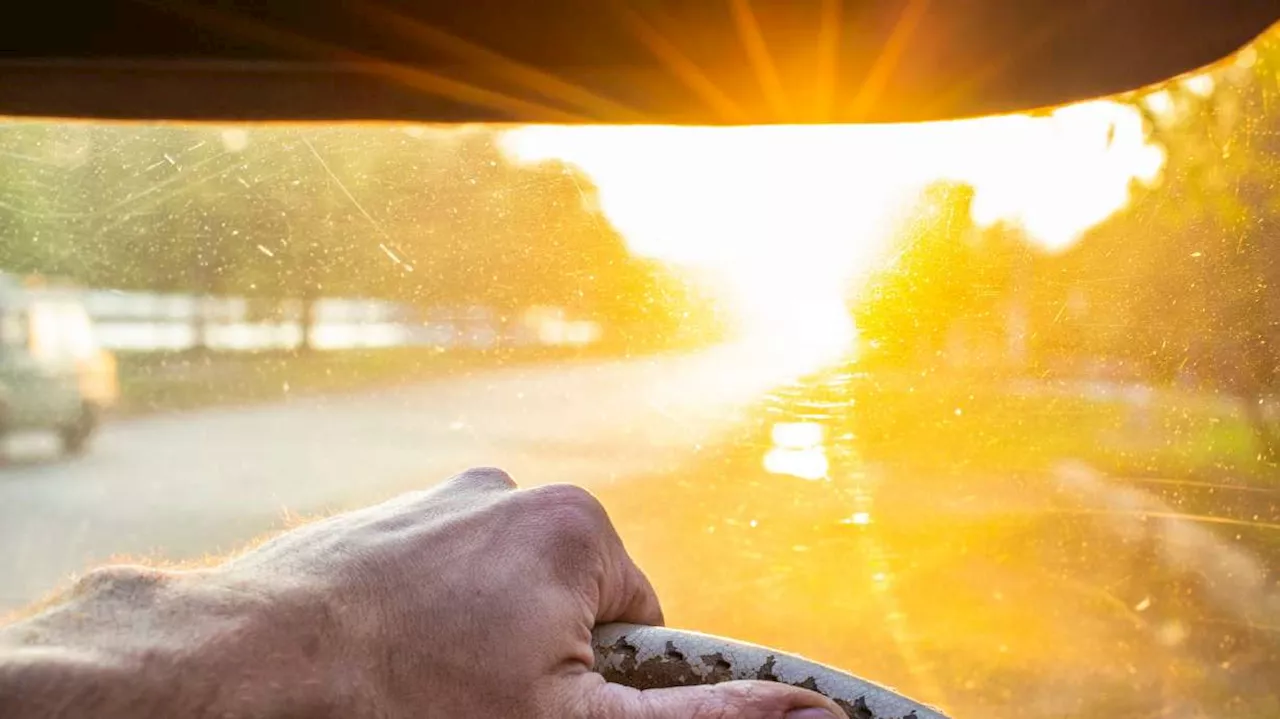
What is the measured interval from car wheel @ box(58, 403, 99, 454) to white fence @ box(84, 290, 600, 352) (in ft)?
0.56

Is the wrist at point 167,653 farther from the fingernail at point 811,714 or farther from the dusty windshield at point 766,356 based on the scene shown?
the dusty windshield at point 766,356

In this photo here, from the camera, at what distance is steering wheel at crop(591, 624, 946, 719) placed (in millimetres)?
1389

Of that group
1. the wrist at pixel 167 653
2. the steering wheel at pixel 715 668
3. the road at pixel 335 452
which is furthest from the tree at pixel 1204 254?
the wrist at pixel 167 653

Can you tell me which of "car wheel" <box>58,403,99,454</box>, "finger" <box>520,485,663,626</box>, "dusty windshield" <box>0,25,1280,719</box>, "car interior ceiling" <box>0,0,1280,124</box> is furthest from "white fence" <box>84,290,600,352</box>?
"finger" <box>520,485,663,626</box>

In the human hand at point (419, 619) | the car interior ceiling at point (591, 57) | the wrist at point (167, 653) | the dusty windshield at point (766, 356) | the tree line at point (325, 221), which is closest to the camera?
the wrist at point (167, 653)

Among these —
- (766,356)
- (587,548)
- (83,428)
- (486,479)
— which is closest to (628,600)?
(587,548)

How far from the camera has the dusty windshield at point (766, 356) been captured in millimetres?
1948

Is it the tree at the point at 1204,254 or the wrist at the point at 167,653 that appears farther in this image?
the tree at the point at 1204,254

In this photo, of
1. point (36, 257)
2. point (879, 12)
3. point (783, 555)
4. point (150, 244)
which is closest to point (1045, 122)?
point (879, 12)

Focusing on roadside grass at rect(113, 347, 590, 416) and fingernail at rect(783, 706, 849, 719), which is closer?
fingernail at rect(783, 706, 849, 719)

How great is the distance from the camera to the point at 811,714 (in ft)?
4.29

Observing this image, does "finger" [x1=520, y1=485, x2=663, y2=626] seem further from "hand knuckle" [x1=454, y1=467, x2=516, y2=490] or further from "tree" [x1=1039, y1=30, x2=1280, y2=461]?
"tree" [x1=1039, y1=30, x2=1280, y2=461]

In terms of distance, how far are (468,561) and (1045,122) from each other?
1219 mm

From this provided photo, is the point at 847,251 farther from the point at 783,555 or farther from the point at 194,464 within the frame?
the point at 194,464
